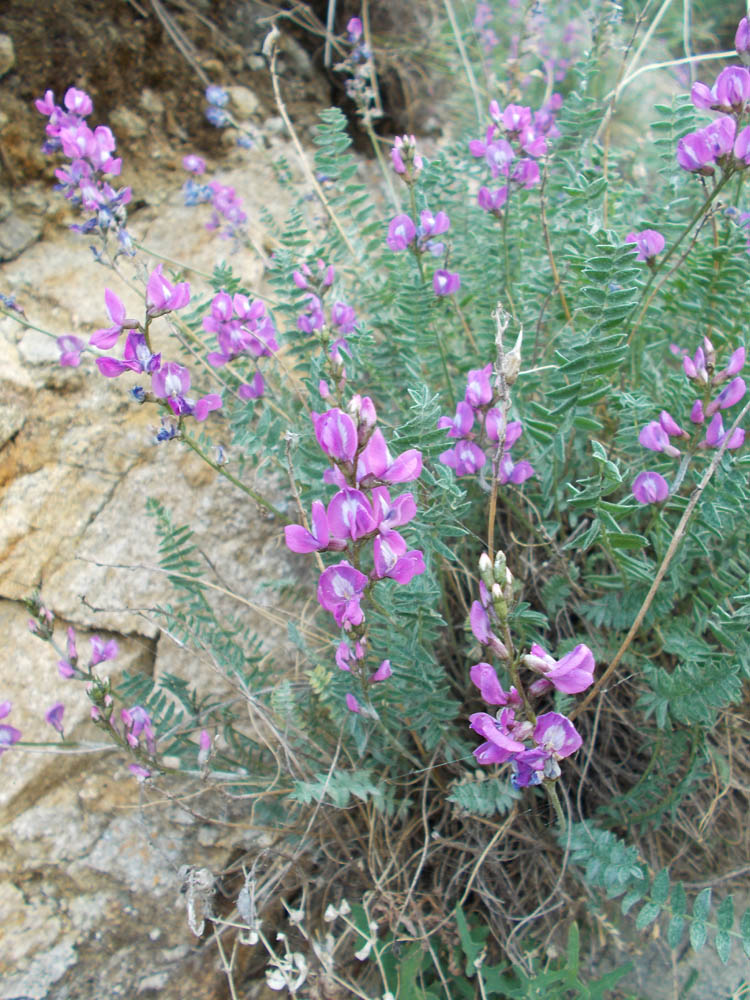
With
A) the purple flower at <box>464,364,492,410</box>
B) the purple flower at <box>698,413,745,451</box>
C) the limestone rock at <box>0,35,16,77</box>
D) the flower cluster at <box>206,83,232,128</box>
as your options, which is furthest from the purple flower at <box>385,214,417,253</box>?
the limestone rock at <box>0,35,16,77</box>

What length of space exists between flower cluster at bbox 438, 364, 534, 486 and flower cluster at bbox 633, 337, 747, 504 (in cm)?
27

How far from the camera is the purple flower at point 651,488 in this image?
157 cm

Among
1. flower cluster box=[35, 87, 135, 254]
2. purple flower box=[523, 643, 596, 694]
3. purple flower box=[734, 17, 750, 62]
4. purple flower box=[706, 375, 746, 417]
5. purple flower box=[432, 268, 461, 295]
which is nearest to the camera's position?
purple flower box=[523, 643, 596, 694]

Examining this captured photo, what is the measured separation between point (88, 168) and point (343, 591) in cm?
162

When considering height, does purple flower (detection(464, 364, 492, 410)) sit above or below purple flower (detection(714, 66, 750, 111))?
below

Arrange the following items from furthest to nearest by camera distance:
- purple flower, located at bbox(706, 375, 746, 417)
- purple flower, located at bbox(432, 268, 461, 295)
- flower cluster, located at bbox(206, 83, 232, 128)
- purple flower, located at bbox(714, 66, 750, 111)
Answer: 1. flower cluster, located at bbox(206, 83, 232, 128)
2. purple flower, located at bbox(432, 268, 461, 295)
3. purple flower, located at bbox(714, 66, 750, 111)
4. purple flower, located at bbox(706, 375, 746, 417)

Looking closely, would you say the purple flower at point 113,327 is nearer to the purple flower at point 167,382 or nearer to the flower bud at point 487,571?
the purple flower at point 167,382

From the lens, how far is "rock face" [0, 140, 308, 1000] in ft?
6.23

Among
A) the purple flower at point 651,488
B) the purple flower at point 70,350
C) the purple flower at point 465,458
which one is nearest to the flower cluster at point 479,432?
the purple flower at point 465,458

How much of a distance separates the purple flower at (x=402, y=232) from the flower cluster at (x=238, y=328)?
1.22ft

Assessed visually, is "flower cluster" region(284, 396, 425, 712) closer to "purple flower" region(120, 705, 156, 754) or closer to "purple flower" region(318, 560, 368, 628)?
"purple flower" region(318, 560, 368, 628)

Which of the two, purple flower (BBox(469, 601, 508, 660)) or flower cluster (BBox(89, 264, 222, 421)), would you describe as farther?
flower cluster (BBox(89, 264, 222, 421))

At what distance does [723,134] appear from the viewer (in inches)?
59.8

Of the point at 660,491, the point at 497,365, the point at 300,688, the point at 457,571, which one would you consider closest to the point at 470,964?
the point at 300,688
